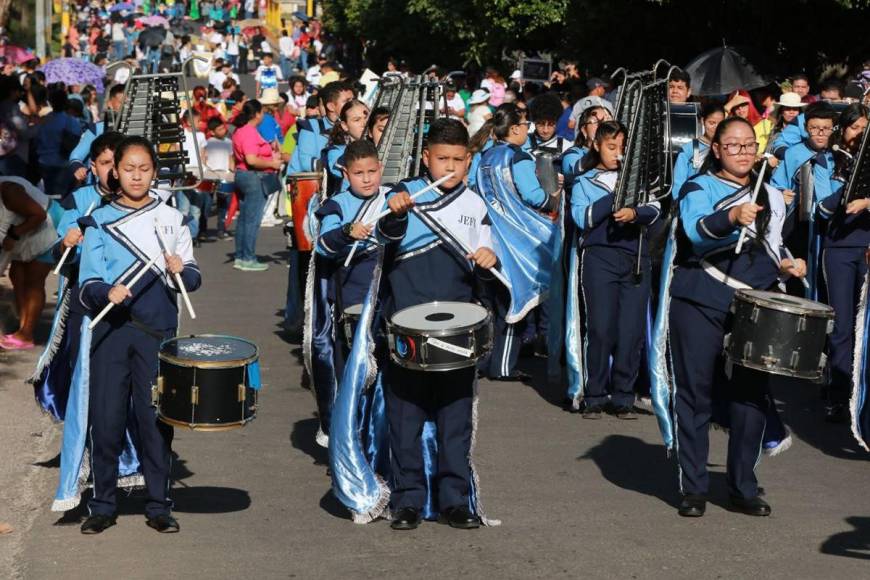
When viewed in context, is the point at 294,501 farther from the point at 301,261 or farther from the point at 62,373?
the point at 301,261

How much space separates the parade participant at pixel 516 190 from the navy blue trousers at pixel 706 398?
12.9ft

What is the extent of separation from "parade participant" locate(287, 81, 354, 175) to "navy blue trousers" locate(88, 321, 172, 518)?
5.08m

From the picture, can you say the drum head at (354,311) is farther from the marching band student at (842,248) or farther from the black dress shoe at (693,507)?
the marching band student at (842,248)

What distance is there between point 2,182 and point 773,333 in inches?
275

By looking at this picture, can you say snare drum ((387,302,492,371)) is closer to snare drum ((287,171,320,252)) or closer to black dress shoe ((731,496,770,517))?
black dress shoe ((731,496,770,517))

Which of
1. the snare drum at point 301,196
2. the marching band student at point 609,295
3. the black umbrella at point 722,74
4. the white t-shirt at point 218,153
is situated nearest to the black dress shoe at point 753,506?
the marching band student at point 609,295

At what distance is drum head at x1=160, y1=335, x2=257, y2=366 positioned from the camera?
707 centimetres

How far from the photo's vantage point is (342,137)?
1116cm

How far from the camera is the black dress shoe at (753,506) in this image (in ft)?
26.1

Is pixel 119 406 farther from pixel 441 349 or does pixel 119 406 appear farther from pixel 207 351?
pixel 441 349

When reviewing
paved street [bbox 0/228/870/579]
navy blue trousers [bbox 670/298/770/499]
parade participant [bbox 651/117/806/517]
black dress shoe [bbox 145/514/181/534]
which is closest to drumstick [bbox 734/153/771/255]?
parade participant [bbox 651/117/806/517]

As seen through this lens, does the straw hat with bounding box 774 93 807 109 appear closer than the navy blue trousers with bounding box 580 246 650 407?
No

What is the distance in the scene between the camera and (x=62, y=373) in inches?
334

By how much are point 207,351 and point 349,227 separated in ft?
4.01
